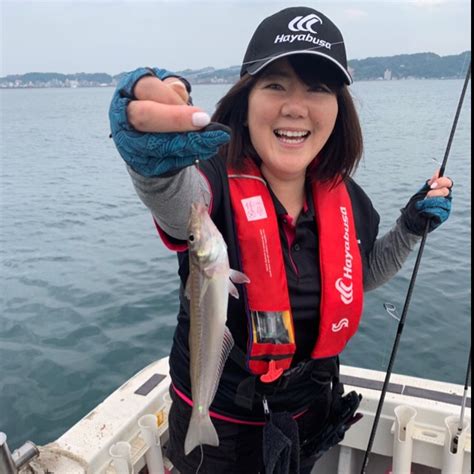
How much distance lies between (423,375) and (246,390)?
465cm

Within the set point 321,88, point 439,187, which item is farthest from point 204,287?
point 439,187

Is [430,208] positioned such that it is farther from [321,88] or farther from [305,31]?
[305,31]

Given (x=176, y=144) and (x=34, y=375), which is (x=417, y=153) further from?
(x=176, y=144)

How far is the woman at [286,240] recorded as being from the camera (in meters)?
2.07

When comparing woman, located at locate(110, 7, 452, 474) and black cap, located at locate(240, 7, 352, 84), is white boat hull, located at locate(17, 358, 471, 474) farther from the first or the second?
black cap, located at locate(240, 7, 352, 84)

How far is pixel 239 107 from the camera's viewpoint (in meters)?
2.27

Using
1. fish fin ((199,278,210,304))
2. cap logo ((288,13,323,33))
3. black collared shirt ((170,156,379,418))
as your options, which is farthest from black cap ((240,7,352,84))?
fish fin ((199,278,210,304))

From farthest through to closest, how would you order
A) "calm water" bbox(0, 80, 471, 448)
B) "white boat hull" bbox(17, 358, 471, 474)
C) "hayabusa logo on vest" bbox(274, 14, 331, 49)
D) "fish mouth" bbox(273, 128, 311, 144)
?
1. "calm water" bbox(0, 80, 471, 448)
2. "white boat hull" bbox(17, 358, 471, 474)
3. "fish mouth" bbox(273, 128, 311, 144)
4. "hayabusa logo on vest" bbox(274, 14, 331, 49)

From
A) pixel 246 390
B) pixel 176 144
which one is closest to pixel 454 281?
pixel 246 390

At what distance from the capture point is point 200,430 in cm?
192

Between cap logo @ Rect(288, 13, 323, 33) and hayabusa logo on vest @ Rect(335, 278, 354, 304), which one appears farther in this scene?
hayabusa logo on vest @ Rect(335, 278, 354, 304)

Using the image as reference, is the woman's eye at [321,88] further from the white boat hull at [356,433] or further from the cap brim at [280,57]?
the white boat hull at [356,433]

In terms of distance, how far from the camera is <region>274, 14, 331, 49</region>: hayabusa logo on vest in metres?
2.00

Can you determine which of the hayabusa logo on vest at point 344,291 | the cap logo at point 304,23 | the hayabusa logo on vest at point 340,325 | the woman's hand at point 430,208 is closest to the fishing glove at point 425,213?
the woman's hand at point 430,208
